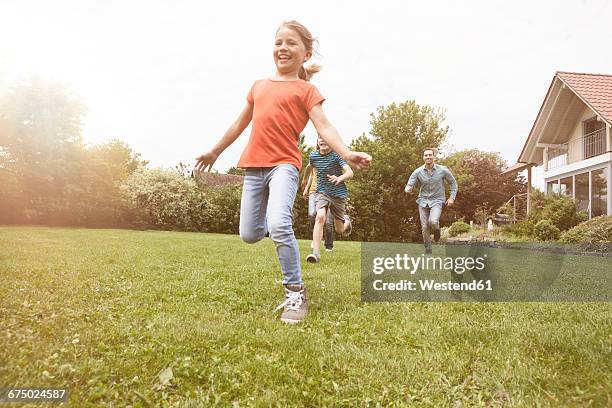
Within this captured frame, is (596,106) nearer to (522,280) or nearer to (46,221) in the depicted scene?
(522,280)

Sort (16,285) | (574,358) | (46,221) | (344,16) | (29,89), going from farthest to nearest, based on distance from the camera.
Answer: (46,221), (29,89), (344,16), (16,285), (574,358)

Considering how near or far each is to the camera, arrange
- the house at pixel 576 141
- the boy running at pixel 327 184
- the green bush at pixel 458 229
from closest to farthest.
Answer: the boy running at pixel 327 184, the house at pixel 576 141, the green bush at pixel 458 229

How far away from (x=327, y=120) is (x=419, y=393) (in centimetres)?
149

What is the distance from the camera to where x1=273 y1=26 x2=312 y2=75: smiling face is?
8.25 feet

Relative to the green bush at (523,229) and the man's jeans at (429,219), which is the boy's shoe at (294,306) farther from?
the green bush at (523,229)

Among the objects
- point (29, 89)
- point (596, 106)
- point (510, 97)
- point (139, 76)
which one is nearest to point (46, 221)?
point (29, 89)

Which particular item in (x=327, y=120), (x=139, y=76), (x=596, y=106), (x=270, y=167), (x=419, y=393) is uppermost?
(x=596, y=106)

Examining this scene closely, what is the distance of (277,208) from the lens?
2457mm

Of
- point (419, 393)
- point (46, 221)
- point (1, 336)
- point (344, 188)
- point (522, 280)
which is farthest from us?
point (46, 221)

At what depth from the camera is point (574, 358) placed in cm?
169

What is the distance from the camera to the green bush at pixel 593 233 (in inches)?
368

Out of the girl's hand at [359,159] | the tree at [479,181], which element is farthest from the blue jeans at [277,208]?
the tree at [479,181]

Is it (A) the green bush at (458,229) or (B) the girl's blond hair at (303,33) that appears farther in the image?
(A) the green bush at (458,229)

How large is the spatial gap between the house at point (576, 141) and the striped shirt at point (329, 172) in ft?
29.1
